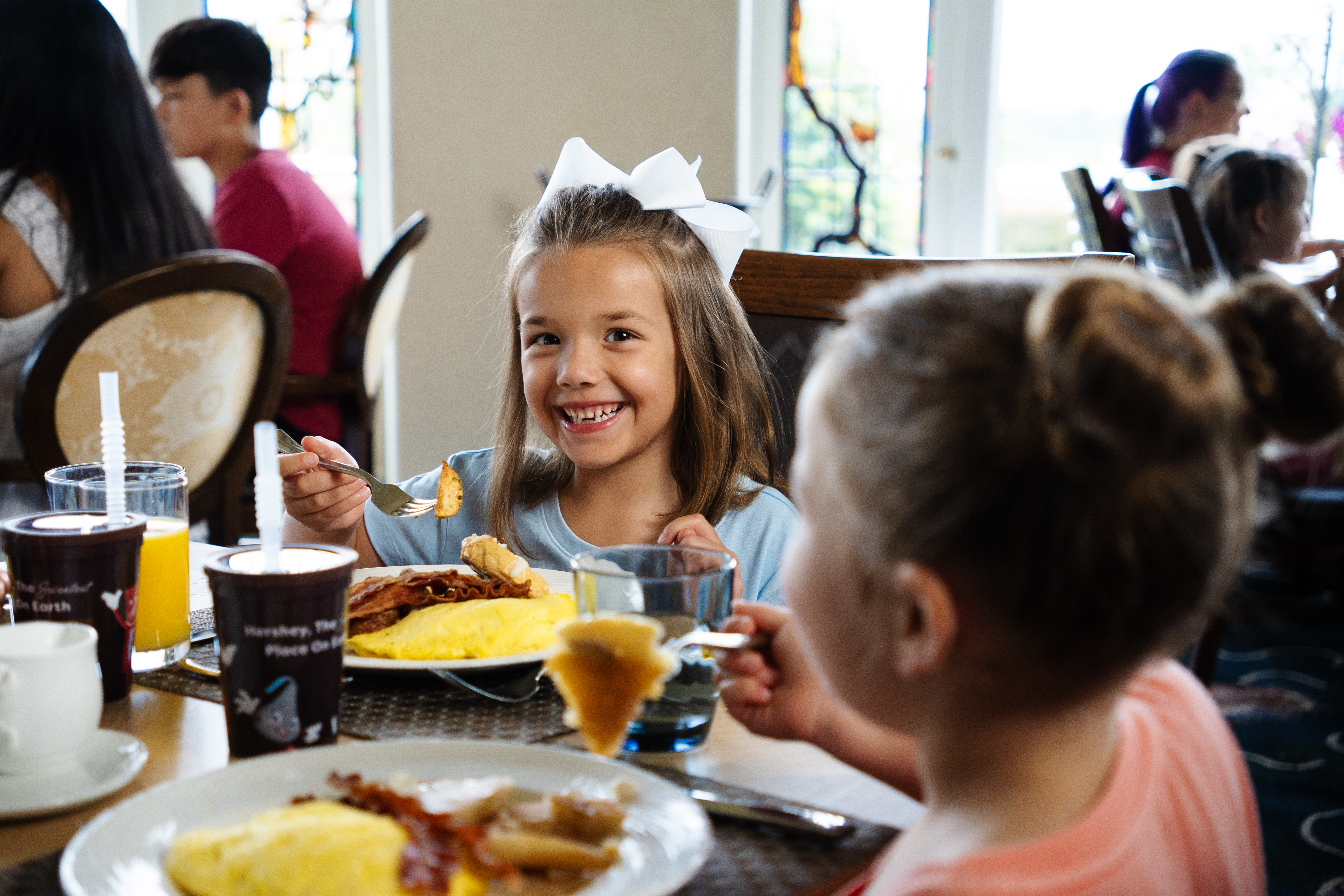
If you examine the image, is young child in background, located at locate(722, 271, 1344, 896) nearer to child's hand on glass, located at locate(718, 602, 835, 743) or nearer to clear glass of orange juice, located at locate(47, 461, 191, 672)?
child's hand on glass, located at locate(718, 602, 835, 743)

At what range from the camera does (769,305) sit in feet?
5.26

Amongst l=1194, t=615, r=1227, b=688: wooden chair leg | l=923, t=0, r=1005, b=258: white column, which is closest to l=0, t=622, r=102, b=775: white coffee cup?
l=1194, t=615, r=1227, b=688: wooden chair leg

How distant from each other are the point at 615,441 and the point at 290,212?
6.38 feet

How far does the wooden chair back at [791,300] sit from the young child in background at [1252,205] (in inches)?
73.0

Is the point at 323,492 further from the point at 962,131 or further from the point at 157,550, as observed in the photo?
the point at 962,131

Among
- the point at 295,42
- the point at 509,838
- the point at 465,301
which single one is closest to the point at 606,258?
the point at 509,838

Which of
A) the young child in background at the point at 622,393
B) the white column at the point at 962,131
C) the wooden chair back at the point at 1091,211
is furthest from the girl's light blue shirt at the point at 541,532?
the white column at the point at 962,131

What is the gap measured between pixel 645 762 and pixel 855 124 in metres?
3.69

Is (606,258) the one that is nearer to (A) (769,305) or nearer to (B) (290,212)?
(A) (769,305)

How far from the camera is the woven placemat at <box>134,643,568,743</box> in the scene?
833mm

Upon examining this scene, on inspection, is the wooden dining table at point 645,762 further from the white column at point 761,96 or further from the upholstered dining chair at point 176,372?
the white column at point 761,96

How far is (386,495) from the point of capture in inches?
49.4

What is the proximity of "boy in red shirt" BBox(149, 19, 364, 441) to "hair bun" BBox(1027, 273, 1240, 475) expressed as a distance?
2637 mm

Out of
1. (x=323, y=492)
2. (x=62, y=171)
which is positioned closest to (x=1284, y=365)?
(x=323, y=492)
